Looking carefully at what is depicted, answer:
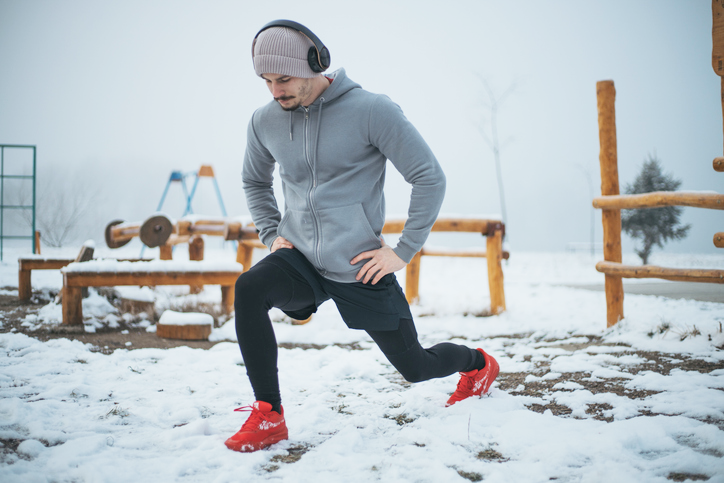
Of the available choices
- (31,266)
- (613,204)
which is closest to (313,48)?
(613,204)

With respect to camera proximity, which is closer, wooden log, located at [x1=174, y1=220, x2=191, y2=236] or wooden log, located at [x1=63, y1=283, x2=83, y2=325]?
wooden log, located at [x1=63, y1=283, x2=83, y2=325]

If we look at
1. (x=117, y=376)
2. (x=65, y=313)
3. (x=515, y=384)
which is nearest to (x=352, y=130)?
(x=515, y=384)

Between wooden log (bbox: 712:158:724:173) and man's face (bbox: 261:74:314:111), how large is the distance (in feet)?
10.8

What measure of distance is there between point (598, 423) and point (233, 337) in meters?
3.06

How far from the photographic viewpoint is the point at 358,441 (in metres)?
2.02

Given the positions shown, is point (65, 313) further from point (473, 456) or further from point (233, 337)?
point (473, 456)

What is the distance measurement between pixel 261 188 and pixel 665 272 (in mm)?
3582

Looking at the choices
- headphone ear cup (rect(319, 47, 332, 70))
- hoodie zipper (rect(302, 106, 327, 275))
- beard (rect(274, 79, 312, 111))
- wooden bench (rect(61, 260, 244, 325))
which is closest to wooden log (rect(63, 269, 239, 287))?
wooden bench (rect(61, 260, 244, 325))

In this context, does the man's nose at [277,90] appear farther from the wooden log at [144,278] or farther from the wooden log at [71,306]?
the wooden log at [71,306]

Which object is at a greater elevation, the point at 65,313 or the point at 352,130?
the point at 352,130

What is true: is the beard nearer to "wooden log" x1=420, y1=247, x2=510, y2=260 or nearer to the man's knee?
the man's knee

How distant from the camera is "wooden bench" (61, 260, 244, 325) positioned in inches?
A: 170

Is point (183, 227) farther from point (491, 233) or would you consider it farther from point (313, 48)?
point (313, 48)

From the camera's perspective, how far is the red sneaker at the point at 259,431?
6.24 feet
